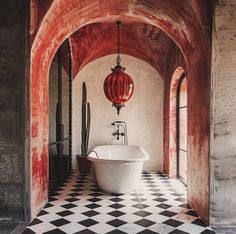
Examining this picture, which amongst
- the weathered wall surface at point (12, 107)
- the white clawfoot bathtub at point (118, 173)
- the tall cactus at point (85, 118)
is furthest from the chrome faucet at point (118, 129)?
the weathered wall surface at point (12, 107)

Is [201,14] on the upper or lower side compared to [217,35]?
upper

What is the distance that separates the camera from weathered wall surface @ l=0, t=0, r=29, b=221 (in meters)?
3.55

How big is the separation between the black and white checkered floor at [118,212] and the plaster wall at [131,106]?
6.60ft

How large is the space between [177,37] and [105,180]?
283 cm

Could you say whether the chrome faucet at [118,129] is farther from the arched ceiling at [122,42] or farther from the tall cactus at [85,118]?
the arched ceiling at [122,42]

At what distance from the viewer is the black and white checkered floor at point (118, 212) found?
3377 mm

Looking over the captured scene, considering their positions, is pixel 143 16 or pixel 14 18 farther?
pixel 143 16

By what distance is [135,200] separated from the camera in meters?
4.66

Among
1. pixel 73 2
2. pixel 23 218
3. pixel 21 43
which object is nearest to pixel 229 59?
pixel 73 2

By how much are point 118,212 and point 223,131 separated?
1.90 meters

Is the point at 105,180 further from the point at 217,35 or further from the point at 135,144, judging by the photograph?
the point at 217,35

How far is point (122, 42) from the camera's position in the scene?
6.90m

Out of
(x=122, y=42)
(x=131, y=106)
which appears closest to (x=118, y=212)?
(x=131, y=106)

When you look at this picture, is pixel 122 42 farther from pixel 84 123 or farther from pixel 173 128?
pixel 173 128
